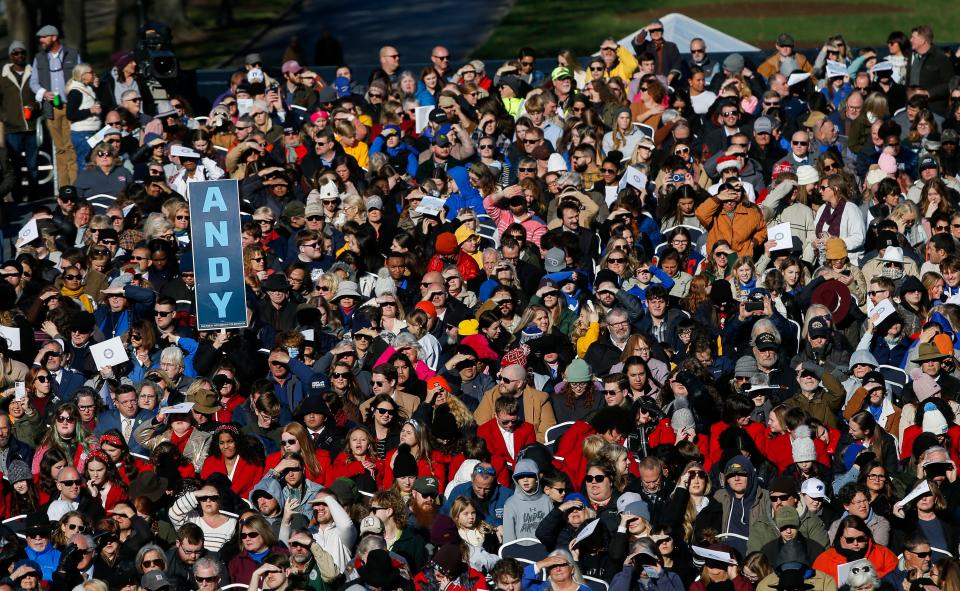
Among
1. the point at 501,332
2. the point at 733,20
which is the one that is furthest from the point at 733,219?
the point at 733,20

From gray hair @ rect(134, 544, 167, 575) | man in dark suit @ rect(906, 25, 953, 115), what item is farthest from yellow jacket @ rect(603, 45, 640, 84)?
gray hair @ rect(134, 544, 167, 575)

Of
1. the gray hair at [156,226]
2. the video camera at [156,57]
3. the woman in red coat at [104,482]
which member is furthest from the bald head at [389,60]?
the woman in red coat at [104,482]

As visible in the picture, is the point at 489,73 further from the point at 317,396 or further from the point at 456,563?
the point at 456,563

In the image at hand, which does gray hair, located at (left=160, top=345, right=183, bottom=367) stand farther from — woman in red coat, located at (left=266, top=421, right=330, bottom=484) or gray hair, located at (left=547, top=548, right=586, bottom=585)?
gray hair, located at (left=547, top=548, right=586, bottom=585)

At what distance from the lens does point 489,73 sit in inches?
1270

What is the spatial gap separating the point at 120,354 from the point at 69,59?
8848 millimetres

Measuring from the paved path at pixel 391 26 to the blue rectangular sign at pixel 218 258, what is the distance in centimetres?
2339

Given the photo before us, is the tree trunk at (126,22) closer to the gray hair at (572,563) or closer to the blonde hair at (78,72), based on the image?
the blonde hair at (78,72)

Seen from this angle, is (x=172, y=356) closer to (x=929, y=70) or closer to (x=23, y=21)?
(x=929, y=70)

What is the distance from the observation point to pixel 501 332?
2195cm

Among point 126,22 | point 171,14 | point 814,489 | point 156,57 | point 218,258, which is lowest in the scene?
point 171,14

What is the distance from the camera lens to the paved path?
47.8 metres

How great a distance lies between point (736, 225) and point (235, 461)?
6891mm

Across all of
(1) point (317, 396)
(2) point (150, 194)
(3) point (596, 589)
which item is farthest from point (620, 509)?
(2) point (150, 194)
